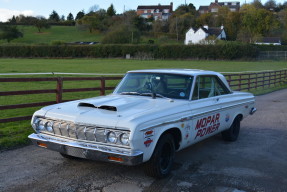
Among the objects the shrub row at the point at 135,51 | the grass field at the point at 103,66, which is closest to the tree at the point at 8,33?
the shrub row at the point at 135,51

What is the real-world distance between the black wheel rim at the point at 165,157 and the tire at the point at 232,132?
2554 millimetres

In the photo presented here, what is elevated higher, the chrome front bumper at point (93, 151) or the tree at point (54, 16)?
the tree at point (54, 16)

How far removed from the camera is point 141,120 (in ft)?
14.8

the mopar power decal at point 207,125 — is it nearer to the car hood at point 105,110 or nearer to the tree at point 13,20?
the car hood at point 105,110

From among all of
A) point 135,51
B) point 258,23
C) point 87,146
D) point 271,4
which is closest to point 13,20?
point 135,51

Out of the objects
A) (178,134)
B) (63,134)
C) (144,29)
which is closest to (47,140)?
(63,134)

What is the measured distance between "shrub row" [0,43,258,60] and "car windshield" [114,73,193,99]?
169 feet

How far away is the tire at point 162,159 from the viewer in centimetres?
484

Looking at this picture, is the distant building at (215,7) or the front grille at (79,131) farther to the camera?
the distant building at (215,7)

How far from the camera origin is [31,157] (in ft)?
19.6

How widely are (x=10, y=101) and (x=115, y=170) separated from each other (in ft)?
29.2

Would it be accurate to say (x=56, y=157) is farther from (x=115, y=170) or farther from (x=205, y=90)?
(x=205, y=90)

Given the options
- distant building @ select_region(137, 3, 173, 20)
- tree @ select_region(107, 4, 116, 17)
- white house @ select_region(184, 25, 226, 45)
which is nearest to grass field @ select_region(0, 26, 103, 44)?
tree @ select_region(107, 4, 116, 17)

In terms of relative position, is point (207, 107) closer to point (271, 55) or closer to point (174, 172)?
point (174, 172)
